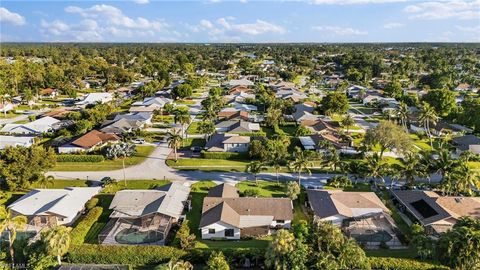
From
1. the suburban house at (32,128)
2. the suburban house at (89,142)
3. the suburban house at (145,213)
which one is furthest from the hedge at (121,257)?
the suburban house at (32,128)

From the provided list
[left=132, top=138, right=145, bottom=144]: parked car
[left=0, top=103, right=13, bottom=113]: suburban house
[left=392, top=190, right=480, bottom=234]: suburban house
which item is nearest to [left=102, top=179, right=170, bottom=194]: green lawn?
[left=132, top=138, right=145, bottom=144]: parked car

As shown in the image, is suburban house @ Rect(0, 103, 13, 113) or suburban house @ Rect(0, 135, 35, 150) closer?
suburban house @ Rect(0, 135, 35, 150)

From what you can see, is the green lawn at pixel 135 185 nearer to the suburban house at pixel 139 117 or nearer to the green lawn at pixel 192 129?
the green lawn at pixel 192 129

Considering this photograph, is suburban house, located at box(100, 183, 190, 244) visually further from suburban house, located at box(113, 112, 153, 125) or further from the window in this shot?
suburban house, located at box(113, 112, 153, 125)

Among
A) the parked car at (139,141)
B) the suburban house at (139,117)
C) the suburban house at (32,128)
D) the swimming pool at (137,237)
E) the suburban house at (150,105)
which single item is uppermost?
the suburban house at (150,105)

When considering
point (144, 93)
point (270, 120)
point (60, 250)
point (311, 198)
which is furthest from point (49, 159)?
point (144, 93)
